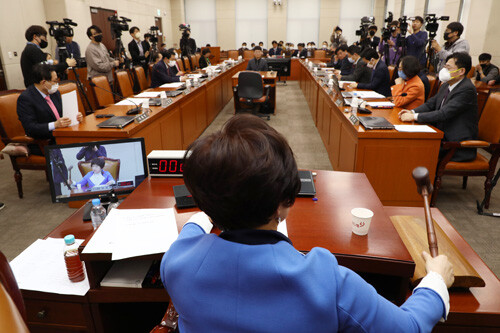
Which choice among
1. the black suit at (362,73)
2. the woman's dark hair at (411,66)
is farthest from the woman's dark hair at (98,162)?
the black suit at (362,73)

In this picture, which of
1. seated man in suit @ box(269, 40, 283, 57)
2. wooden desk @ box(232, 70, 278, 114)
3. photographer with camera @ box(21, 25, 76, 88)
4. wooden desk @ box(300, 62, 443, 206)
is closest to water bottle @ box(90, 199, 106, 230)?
wooden desk @ box(300, 62, 443, 206)

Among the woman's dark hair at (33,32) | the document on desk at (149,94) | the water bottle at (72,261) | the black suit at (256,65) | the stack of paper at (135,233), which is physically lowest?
the water bottle at (72,261)

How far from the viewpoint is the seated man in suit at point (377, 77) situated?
443 centimetres

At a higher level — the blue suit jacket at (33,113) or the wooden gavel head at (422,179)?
the wooden gavel head at (422,179)

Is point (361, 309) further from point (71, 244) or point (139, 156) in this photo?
point (139, 156)

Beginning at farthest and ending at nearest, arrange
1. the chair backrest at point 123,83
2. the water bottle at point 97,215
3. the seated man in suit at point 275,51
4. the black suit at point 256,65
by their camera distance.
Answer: the seated man in suit at point 275,51
the black suit at point 256,65
the chair backrest at point 123,83
the water bottle at point 97,215

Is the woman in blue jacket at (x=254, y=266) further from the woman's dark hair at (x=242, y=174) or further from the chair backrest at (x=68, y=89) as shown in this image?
the chair backrest at (x=68, y=89)

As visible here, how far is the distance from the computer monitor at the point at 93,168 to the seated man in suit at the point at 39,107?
57.4 inches

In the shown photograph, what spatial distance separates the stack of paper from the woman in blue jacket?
50cm

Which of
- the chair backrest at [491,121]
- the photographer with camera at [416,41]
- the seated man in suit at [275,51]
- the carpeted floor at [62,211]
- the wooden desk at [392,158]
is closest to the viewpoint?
the carpeted floor at [62,211]

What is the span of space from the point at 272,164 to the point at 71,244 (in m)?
1.02

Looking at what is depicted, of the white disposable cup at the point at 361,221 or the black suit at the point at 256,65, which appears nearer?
the white disposable cup at the point at 361,221

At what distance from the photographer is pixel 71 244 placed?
4.28 feet

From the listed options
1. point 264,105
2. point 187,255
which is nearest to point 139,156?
point 187,255
